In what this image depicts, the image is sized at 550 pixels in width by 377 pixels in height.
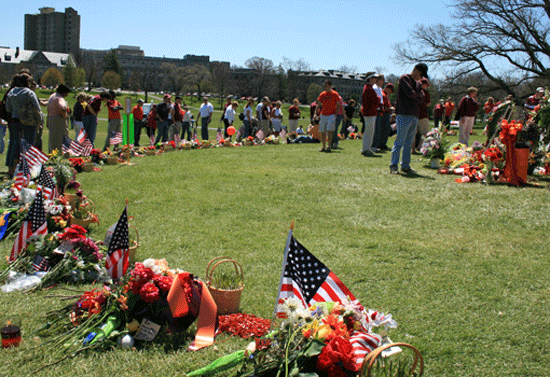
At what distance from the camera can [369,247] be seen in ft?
19.1

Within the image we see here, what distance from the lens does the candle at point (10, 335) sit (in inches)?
142

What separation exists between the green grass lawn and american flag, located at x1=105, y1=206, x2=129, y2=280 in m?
0.51

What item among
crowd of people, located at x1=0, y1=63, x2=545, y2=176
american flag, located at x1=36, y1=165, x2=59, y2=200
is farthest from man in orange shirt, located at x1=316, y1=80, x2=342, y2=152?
american flag, located at x1=36, y1=165, x2=59, y2=200

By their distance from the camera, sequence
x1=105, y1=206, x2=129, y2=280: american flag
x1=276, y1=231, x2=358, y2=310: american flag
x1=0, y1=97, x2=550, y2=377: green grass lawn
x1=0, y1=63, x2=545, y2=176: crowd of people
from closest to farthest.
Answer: x1=276, y1=231, x2=358, y2=310: american flag < x1=0, y1=97, x2=550, y2=377: green grass lawn < x1=105, y1=206, x2=129, y2=280: american flag < x1=0, y1=63, x2=545, y2=176: crowd of people

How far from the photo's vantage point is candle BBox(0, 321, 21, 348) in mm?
3602

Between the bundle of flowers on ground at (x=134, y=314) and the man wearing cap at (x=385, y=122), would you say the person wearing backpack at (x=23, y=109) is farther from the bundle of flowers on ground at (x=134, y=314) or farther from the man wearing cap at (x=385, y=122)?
the man wearing cap at (x=385, y=122)

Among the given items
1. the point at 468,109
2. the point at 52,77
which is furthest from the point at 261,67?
the point at 468,109

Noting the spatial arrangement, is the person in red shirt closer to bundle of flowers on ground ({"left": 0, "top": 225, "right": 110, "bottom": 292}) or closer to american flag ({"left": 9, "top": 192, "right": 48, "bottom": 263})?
american flag ({"left": 9, "top": 192, "right": 48, "bottom": 263})

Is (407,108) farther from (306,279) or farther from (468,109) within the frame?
(306,279)

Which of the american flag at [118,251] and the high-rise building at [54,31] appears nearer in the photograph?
the american flag at [118,251]

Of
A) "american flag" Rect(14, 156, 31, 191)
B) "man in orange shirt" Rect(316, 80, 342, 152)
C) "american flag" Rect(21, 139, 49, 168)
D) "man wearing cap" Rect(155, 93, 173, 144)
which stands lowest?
"american flag" Rect(14, 156, 31, 191)

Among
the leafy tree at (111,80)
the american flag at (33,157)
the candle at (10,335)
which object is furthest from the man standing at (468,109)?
the leafy tree at (111,80)

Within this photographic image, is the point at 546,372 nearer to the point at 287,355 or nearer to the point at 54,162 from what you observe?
the point at 287,355

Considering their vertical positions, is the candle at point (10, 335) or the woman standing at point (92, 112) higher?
the woman standing at point (92, 112)
